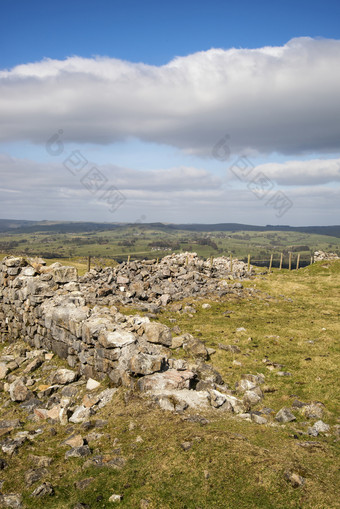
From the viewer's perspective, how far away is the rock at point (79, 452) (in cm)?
1013

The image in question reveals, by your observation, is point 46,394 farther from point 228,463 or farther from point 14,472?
point 228,463

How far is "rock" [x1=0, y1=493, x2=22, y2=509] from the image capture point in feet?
27.0

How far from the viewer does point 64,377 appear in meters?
16.4

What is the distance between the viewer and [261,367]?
17547mm

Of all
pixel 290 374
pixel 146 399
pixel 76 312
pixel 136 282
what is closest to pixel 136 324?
pixel 76 312

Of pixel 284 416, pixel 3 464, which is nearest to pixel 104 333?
pixel 3 464

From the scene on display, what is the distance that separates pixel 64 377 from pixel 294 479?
12126 mm

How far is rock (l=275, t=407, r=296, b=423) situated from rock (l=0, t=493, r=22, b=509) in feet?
31.0

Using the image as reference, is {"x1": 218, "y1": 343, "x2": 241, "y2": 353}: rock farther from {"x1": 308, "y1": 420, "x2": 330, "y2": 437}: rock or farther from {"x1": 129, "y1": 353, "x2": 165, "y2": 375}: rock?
{"x1": 308, "y1": 420, "x2": 330, "y2": 437}: rock

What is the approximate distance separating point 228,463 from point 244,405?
468 centimetres

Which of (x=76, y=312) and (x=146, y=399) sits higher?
(x=76, y=312)

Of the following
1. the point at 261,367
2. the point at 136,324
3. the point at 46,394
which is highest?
the point at 136,324

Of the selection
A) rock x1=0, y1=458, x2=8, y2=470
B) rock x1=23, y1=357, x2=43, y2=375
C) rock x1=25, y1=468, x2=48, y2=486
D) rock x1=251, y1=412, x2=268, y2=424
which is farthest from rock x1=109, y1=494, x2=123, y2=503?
rock x1=23, y1=357, x2=43, y2=375

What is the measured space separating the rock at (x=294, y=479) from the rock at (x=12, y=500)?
7.28 metres
